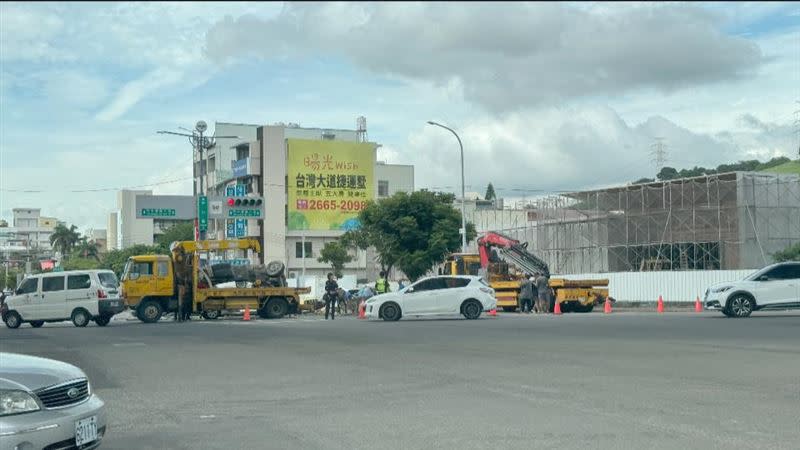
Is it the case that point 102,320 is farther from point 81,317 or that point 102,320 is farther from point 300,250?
point 300,250

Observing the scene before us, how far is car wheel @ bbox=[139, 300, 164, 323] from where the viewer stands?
123 feet

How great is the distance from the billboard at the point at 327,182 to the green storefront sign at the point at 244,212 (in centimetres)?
3678

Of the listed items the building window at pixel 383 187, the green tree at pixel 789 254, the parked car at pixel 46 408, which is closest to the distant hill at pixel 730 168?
the building window at pixel 383 187

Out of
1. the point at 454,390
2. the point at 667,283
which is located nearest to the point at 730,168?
the point at 667,283

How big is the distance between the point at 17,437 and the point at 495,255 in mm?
38638

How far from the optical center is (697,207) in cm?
5953

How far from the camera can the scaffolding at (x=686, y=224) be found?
57938 mm

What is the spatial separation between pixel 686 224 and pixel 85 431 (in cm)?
5595

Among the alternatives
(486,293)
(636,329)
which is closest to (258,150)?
(486,293)

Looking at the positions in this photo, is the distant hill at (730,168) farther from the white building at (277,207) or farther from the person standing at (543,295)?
the person standing at (543,295)

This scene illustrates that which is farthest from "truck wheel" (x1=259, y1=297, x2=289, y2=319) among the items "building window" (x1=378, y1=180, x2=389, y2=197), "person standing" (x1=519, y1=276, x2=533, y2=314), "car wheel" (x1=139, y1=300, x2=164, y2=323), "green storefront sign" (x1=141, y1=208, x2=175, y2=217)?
"building window" (x1=378, y1=180, x2=389, y2=197)

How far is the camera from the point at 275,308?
39.4m

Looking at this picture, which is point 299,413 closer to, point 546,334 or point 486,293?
point 546,334

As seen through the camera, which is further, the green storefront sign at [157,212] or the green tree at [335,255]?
the green tree at [335,255]
